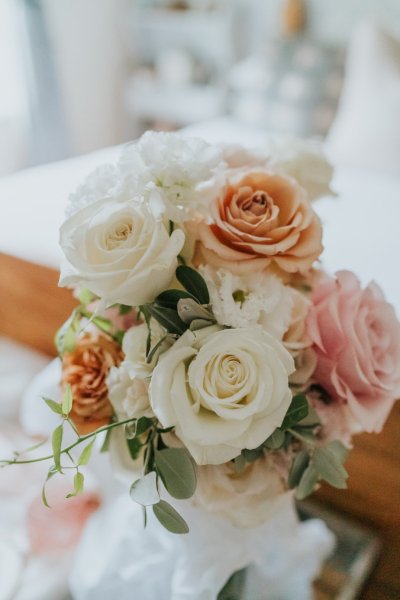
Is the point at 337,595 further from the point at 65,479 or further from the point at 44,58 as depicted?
the point at 44,58

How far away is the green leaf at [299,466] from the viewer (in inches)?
22.8

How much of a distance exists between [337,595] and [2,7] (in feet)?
8.23

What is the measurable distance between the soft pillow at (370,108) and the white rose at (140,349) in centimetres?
150

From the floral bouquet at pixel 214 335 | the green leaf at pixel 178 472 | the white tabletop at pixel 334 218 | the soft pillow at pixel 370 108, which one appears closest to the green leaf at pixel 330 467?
the floral bouquet at pixel 214 335

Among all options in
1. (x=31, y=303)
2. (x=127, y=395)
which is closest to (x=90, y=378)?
(x=127, y=395)

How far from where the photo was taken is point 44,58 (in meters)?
2.53

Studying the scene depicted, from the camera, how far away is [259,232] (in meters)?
0.53

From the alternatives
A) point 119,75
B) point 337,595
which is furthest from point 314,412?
point 119,75

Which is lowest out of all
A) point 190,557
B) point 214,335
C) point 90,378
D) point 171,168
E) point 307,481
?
point 190,557

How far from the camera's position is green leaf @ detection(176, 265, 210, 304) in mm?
510

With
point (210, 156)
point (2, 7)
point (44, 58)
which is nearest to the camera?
point (210, 156)

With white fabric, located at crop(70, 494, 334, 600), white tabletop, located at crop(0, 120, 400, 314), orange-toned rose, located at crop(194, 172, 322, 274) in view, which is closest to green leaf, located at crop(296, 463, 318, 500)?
white fabric, located at crop(70, 494, 334, 600)

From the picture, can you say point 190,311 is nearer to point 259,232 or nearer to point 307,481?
point 259,232

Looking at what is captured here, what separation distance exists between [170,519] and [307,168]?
16.0 inches
